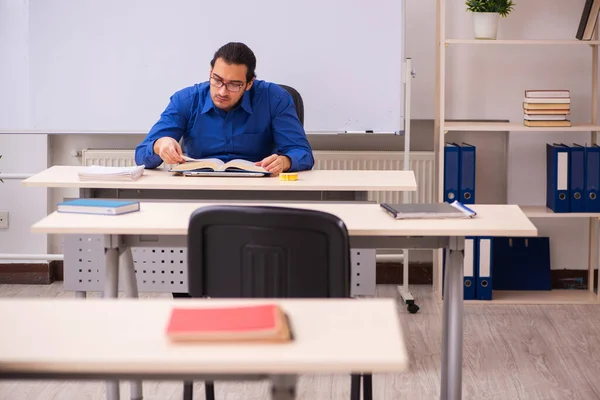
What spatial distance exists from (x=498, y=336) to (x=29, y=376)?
289 centimetres

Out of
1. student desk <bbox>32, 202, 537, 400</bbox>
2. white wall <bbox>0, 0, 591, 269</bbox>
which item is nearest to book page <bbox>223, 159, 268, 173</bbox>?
student desk <bbox>32, 202, 537, 400</bbox>

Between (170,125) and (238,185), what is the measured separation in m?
0.63

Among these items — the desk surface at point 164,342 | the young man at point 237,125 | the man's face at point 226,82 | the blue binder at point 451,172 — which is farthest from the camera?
the blue binder at point 451,172

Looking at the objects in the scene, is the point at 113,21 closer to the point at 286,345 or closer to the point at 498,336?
the point at 498,336

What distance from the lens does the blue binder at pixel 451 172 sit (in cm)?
450

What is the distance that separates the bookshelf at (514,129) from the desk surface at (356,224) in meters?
1.64

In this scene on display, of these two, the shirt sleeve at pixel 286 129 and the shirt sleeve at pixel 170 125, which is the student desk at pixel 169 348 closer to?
the shirt sleeve at pixel 170 125

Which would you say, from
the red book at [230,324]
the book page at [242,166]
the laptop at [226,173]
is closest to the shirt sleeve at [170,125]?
the laptop at [226,173]

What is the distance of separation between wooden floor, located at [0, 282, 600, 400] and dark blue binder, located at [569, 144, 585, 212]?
1.66 ft

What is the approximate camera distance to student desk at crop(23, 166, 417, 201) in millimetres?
3318

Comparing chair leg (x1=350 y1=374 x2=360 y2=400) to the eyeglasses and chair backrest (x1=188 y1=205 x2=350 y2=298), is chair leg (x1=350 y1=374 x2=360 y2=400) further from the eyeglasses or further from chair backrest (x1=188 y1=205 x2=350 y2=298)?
the eyeglasses

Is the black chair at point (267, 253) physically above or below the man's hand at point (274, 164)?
below

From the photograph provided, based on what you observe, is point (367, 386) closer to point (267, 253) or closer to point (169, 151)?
point (267, 253)

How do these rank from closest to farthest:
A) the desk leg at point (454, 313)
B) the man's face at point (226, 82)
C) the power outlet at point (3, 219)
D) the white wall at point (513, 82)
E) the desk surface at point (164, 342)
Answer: the desk surface at point (164, 342) → the desk leg at point (454, 313) → the man's face at point (226, 82) → the white wall at point (513, 82) → the power outlet at point (3, 219)
